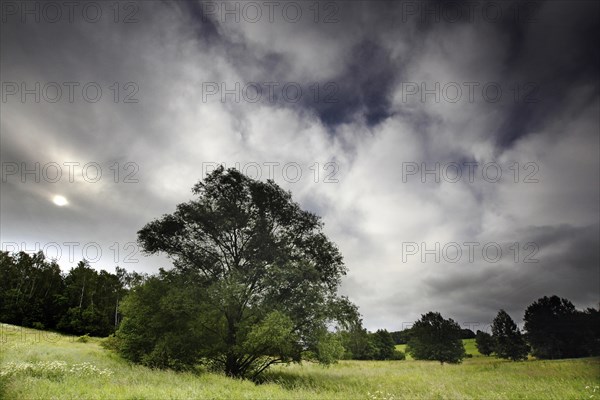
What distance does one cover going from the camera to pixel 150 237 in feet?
67.2

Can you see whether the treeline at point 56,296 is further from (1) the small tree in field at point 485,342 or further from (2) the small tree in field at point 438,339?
(1) the small tree in field at point 485,342

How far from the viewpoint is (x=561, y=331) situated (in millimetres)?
Result: 74375

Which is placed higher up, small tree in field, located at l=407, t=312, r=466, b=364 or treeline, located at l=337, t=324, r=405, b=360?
small tree in field, located at l=407, t=312, r=466, b=364

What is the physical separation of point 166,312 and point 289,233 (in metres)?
9.00

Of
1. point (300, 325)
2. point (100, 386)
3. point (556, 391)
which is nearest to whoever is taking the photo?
point (100, 386)

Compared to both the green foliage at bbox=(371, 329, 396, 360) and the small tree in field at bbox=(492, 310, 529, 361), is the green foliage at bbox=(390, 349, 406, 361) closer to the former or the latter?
the green foliage at bbox=(371, 329, 396, 360)

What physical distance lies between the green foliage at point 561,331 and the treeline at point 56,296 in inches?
3608

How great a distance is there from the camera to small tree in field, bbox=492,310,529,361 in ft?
226

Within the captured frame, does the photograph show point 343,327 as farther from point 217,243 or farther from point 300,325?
point 217,243

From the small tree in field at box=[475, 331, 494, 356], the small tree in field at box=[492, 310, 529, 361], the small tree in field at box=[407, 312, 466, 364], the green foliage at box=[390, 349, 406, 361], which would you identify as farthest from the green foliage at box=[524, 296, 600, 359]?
the small tree in field at box=[407, 312, 466, 364]

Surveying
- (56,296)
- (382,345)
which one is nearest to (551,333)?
(382,345)

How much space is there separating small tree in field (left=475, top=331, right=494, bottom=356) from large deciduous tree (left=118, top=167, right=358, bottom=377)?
283 ft

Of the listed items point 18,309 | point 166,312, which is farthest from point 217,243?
point 18,309

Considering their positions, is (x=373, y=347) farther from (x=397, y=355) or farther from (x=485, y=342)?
(x=485, y=342)
